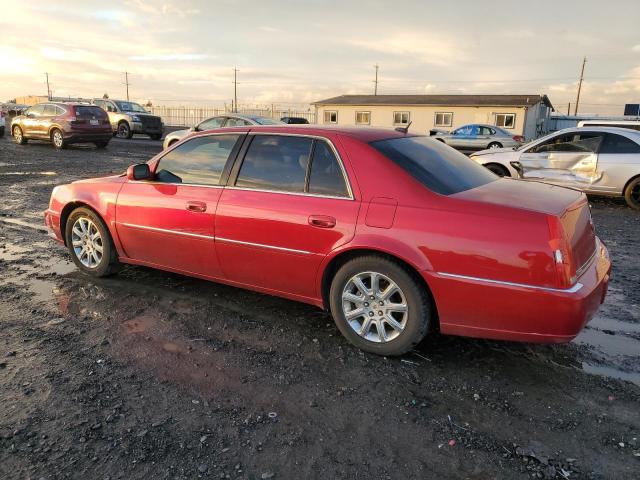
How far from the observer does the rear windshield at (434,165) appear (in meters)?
3.50

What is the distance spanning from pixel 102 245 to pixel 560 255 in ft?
13.3

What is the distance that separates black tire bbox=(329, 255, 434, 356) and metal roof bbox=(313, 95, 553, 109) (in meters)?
34.9

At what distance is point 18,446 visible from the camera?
2582mm

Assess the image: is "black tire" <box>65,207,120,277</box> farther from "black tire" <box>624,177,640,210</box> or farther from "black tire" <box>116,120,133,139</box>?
"black tire" <box>116,120,133,139</box>

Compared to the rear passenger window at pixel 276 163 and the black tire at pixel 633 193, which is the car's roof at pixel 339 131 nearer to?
the rear passenger window at pixel 276 163

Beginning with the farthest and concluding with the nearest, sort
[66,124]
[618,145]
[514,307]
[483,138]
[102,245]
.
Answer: [483,138]
[66,124]
[618,145]
[102,245]
[514,307]

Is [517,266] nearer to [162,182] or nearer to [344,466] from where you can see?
[344,466]

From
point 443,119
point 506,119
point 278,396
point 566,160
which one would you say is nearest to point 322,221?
point 278,396

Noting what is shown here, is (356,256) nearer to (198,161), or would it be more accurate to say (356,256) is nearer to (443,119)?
(198,161)

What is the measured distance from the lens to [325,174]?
369 centimetres

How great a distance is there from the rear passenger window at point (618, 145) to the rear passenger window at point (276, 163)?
773cm

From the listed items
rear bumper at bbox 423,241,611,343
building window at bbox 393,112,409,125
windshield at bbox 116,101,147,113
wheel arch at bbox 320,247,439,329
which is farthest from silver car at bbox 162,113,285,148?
building window at bbox 393,112,409,125

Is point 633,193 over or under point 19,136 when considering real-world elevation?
under

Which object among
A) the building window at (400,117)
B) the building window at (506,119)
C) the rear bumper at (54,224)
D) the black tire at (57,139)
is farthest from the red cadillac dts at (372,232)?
the building window at (400,117)
